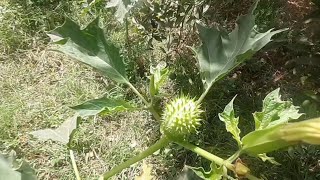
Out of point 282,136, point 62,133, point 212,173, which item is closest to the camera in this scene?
point 282,136

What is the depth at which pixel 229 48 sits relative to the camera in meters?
1.49

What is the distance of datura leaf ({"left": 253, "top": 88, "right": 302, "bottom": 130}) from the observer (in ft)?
4.24

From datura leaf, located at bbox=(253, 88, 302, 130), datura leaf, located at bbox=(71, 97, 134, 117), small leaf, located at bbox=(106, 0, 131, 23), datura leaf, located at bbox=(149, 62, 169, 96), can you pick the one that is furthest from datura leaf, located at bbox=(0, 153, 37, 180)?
small leaf, located at bbox=(106, 0, 131, 23)

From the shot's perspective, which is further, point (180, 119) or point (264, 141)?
point (180, 119)

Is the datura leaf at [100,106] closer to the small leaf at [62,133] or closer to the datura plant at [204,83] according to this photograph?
the datura plant at [204,83]

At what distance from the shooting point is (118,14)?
6.30ft

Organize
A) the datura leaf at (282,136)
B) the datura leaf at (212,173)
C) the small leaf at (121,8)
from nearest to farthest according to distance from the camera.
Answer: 1. the datura leaf at (282,136)
2. the datura leaf at (212,173)
3. the small leaf at (121,8)

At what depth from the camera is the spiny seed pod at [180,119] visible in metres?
1.36

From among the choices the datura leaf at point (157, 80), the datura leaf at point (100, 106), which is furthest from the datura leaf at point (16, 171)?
the datura leaf at point (157, 80)

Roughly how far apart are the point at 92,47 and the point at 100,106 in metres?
0.17

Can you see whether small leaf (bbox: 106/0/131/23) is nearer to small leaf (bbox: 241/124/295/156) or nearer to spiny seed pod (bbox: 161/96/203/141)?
spiny seed pod (bbox: 161/96/203/141)

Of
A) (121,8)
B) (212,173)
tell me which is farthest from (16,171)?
(121,8)

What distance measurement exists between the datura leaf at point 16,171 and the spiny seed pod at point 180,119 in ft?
1.15

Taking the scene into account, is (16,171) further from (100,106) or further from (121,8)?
(121,8)
